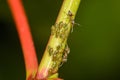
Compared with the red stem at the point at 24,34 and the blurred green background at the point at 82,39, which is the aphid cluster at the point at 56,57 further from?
the blurred green background at the point at 82,39

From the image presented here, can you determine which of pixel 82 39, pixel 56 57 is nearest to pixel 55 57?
pixel 56 57

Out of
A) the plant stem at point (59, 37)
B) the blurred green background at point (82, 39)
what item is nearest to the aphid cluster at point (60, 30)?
the plant stem at point (59, 37)

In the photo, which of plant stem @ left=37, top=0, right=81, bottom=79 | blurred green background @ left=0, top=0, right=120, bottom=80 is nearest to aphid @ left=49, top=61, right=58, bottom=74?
plant stem @ left=37, top=0, right=81, bottom=79

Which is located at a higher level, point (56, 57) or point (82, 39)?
point (56, 57)

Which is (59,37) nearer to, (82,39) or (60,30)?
(60,30)

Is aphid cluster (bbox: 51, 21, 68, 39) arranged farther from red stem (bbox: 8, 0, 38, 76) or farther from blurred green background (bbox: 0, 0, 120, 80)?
blurred green background (bbox: 0, 0, 120, 80)

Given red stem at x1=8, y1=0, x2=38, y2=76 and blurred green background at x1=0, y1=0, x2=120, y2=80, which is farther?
blurred green background at x1=0, y1=0, x2=120, y2=80
